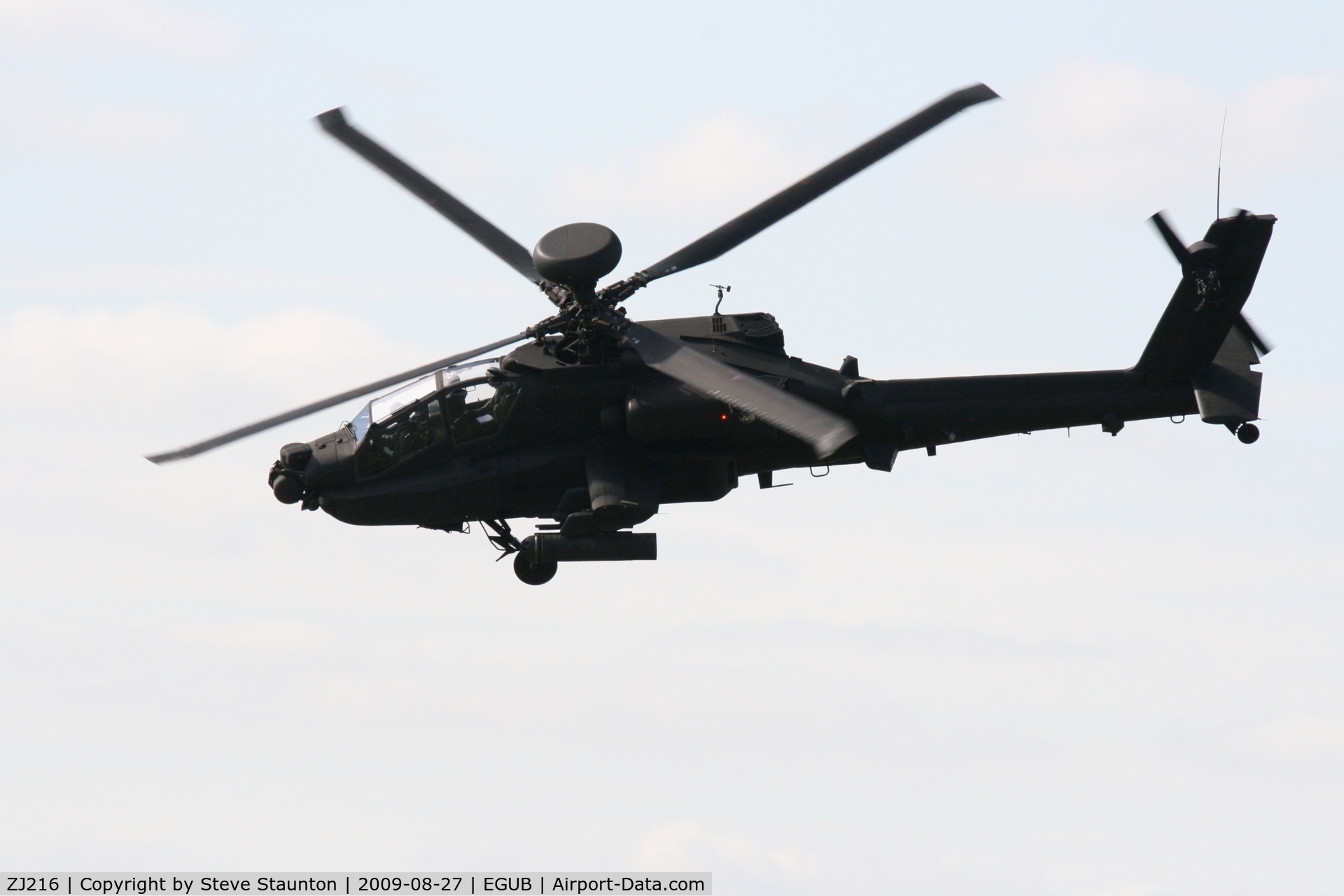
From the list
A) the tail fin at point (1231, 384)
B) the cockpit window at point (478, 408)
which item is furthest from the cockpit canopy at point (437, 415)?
the tail fin at point (1231, 384)

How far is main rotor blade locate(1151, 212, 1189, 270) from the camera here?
28922 millimetres

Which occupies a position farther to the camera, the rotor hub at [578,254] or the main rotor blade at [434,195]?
the main rotor blade at [434,195]

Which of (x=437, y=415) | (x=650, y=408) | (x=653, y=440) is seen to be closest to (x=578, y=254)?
(x=650, y=408)

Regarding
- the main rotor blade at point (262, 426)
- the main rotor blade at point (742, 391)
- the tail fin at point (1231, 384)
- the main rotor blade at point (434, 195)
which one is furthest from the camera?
the main rotor blade at point (434, 195)

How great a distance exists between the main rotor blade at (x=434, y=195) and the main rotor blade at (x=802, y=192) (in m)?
2.35

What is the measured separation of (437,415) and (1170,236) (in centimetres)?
1208

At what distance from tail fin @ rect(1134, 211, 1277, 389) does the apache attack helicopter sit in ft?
0.09

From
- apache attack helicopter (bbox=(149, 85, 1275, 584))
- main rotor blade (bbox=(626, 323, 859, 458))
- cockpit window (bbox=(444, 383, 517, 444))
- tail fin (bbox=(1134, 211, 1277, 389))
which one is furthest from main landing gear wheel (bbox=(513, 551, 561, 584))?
tail fin (bbox=(1134, 211, 1277, 389))

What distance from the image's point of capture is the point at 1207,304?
94.9ft

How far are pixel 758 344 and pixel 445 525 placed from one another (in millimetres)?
5749

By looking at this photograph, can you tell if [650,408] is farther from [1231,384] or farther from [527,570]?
[1231,384]

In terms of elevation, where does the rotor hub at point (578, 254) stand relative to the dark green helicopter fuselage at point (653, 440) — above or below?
above

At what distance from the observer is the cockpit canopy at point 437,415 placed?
28109 mm

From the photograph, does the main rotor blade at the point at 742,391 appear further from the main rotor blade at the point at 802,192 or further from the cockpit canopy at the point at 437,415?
the cockpit canopy at the point at 437,415
